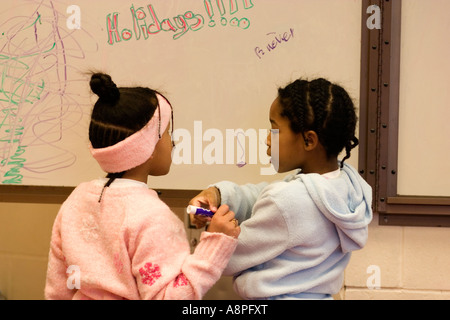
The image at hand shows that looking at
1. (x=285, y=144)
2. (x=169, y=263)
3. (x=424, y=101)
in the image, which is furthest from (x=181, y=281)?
(x=424, y=101)

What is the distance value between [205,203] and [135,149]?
23 cm

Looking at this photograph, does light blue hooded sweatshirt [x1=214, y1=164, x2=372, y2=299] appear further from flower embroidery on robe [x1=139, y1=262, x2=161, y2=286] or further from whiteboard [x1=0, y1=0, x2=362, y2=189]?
Answer: whiteboard [x1=0, y1=0, x2=362, y2=189]

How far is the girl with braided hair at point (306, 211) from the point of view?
978mm

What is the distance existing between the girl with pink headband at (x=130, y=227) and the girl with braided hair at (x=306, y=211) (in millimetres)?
90

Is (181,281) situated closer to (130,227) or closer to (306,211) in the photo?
(130,227)

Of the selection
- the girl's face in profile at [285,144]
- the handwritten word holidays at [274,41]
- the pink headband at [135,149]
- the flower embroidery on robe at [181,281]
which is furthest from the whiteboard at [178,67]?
the flower embroidery on robe at [181,281]

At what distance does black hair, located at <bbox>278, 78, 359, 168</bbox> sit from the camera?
3.31 ft

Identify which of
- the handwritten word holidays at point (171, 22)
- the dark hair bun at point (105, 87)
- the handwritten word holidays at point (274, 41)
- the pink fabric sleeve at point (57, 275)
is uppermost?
the handwritten word holidays at point (171, 22)

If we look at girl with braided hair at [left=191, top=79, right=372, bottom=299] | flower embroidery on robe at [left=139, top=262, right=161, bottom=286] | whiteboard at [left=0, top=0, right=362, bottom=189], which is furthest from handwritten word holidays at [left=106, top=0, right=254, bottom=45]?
flower embroidery on robe at [left=139, top=262, right=161, bottom=286]

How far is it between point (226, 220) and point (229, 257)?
8 centimetres

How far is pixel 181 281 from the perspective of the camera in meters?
0.89

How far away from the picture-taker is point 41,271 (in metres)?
1.57

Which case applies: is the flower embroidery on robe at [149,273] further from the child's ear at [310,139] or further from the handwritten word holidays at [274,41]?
the handwritten word holidays at [274,41]

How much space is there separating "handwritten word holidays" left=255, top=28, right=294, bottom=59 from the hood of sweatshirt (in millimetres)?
434
